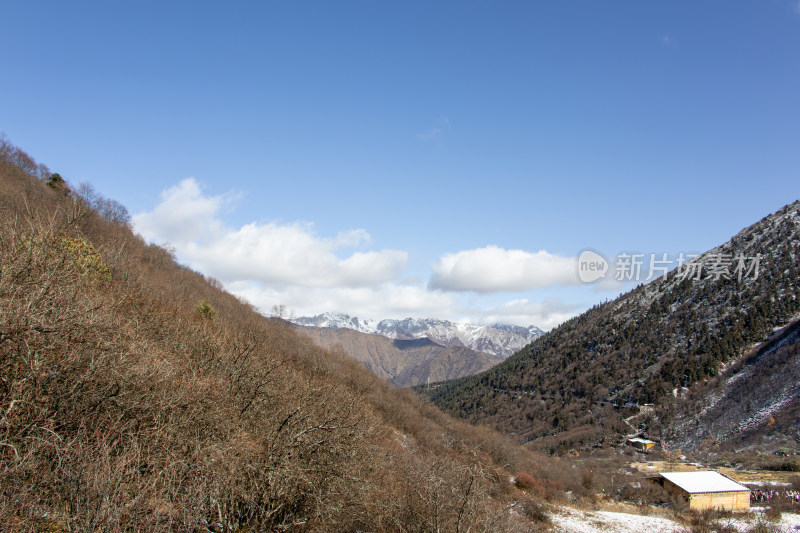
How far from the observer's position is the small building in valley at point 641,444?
97.9 metres

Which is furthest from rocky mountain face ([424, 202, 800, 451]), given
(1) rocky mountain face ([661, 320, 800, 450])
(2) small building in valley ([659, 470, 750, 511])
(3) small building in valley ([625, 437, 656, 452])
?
(2) small building in valley ([659, 470, 750, 511])

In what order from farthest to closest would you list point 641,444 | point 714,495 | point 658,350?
point 658,350
point 641,444
point 714,495

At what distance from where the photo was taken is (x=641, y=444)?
9919 centimetres

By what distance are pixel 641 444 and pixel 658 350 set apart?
5111 cm

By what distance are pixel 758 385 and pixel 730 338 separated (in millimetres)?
26161

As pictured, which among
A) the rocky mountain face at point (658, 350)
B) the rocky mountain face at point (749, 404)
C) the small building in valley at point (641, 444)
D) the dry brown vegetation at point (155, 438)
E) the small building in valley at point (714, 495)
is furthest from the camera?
the rocky mountain face at point (658, 350)

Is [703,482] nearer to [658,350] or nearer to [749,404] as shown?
[749,404]

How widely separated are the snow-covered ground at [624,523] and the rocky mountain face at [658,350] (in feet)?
240

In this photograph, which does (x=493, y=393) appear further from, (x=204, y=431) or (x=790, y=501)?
(x=204, y=431)

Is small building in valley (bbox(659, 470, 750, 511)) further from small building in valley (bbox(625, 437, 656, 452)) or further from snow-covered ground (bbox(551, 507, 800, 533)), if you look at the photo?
small building in valley (bbox(625, 437, 656, 452))

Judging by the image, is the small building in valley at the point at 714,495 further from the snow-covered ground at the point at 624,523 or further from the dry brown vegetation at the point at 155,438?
the dry brown vegetation at the point at 155,438

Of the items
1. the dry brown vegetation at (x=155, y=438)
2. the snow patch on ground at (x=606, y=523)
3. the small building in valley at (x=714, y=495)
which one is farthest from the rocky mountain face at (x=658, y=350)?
the dry brown vegetation at (x=155, y=438)

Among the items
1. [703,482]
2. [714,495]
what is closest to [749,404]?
[703,482]

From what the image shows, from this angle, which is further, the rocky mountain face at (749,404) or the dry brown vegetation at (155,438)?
the rocky mountain face at (749,404)
